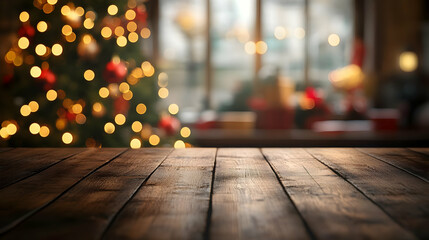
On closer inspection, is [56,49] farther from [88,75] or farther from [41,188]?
[41,188]

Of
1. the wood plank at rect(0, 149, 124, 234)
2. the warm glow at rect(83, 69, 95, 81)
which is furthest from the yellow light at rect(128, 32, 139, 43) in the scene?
the wood plank at rect(0, 149, 124, 234)

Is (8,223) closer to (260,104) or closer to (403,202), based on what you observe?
(403,202)

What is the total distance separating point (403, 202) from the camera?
0.98 m

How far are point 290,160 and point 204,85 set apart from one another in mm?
5731

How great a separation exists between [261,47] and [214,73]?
782 millimetres

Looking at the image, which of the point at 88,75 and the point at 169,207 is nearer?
the point at 169,207

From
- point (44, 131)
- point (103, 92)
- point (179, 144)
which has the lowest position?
point (179, 144)

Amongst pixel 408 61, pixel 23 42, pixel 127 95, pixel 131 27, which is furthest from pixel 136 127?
pixel 408 61

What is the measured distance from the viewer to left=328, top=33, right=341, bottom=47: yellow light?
7.25 metres

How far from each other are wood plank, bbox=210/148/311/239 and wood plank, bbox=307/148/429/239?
0.60 feet

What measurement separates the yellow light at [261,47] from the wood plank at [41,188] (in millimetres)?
5736

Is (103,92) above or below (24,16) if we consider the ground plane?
below

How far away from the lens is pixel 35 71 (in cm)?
320

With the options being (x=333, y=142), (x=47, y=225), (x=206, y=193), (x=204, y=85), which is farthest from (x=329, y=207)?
(x=204, y=85)
